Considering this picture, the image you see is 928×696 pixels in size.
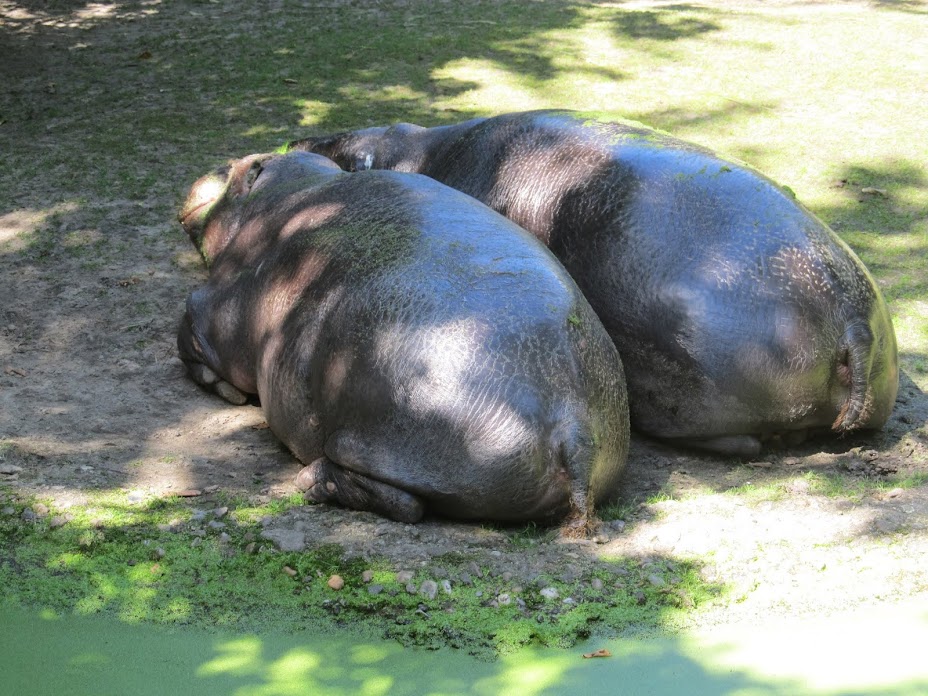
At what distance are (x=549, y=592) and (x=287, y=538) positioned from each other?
0.98 metres

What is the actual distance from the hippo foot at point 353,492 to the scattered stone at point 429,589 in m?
0.41

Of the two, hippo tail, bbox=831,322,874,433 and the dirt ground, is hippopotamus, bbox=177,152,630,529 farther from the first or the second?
hippo tail, bbox=831,322,874,433

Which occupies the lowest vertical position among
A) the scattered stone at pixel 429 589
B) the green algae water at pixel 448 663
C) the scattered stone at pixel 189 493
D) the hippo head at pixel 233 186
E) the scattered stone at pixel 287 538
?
the green algae water at pixel 448 663

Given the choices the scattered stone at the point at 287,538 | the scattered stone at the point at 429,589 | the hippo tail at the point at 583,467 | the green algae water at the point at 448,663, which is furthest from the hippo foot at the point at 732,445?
the scattered stone at the point at 287,538

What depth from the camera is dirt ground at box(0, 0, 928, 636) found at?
399 centimetres

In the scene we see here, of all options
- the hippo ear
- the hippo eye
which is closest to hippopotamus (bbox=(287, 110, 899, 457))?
the hippo ear

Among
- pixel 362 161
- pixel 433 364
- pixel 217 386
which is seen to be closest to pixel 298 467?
pixel 217 386

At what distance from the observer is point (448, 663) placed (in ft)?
11.4

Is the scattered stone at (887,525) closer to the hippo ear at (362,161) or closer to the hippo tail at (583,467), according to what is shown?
the hippo tail at (583,467)

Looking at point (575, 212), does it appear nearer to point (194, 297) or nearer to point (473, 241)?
point (473, 241)

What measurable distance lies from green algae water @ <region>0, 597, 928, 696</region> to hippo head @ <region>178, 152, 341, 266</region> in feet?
9.22

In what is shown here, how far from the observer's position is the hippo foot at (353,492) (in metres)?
4.19

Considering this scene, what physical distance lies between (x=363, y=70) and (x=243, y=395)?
562 cm

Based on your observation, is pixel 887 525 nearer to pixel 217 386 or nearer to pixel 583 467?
pixel 583 467
